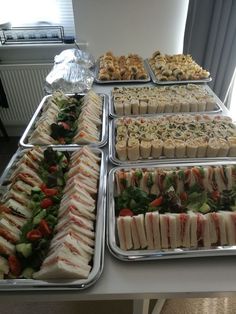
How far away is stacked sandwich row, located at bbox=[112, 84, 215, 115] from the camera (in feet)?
5.57

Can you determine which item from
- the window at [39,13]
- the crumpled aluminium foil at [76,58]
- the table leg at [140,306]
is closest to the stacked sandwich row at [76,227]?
the table leg at [140,306]

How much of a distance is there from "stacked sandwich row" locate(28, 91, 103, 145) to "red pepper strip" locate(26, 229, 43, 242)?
23.8 inches

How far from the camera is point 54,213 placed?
3.40ft

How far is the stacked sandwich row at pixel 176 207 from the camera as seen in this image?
0.93 m

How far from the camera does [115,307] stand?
1.56 metres

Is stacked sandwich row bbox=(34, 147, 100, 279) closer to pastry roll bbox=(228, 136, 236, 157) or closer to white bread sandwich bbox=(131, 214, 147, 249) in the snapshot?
white bread sandwich bbox=(131, 214, 147, 249)

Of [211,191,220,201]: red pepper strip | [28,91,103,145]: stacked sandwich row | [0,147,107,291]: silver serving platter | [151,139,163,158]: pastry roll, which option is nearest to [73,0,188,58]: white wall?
[28,91,103,145]: stacked sandwich row

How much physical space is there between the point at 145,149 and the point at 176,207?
0.40 metres

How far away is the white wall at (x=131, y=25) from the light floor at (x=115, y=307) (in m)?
2.46

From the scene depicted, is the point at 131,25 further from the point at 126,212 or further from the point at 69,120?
the point at 126,212

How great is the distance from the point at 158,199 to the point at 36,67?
7.84ft

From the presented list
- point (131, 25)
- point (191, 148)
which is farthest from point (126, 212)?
point (131, 25)

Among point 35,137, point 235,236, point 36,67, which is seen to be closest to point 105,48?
point 36,67

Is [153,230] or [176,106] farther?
[176,106]
